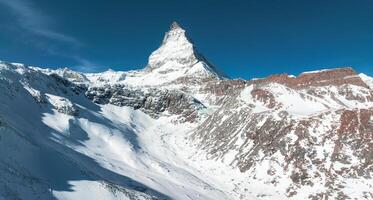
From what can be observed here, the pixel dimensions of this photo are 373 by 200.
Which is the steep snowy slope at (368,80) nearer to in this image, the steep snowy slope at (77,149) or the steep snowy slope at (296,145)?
the steep snowy slope at (296,145)

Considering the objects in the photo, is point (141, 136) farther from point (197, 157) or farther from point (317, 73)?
point (317, 73)

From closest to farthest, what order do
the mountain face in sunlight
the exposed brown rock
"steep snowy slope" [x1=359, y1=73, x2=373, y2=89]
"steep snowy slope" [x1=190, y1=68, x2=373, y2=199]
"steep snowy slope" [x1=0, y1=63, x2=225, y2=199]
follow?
1. "steep snowy slope" [x1=0, y1=63, x2=225, y2=199]
2. the mountain face in sunlight
3. "steep snowy slope" [x1=190, y1=68, x2=373, y2=199]
4. the exposed brown rock
5. "steep snowy slope" [x1=359, y1=73, x2=373, y2=89]

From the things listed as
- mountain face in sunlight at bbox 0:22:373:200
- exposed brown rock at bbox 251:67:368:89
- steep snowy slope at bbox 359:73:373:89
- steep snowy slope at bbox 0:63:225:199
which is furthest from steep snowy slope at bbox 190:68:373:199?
steep snowy slope at bbox 359:73:373:89

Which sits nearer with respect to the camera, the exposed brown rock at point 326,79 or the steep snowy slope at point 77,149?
the steep snowy slope at point 77,149

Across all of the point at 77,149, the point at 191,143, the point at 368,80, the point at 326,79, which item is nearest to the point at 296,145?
the point at 191,143

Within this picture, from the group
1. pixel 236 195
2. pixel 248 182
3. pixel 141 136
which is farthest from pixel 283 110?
pixel 141 136

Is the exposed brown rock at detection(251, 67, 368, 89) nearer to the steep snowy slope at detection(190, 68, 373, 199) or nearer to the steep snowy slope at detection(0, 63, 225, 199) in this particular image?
the steep snowy slope at detection(190, 68, 373, 199)

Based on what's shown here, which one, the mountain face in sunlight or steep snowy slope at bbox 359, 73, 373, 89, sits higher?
steep snowy slope at bbox 359, 73, 373, 89

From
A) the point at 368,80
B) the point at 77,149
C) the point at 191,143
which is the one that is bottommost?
the point at 77,149

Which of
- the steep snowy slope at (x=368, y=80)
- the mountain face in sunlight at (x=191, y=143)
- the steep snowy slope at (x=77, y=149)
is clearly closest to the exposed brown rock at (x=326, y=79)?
the mountain face in sunlight at (x=191, y=143)

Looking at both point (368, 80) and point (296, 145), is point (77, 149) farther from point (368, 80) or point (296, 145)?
point (368, 80)
